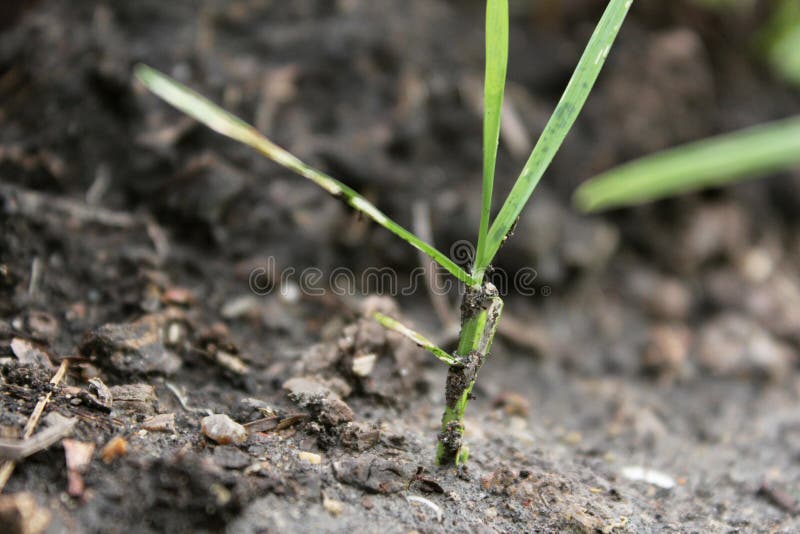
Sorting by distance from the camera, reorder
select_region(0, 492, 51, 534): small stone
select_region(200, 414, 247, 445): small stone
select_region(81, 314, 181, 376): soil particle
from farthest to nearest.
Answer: select_region(81, 314, 181, 376): soil particle, select_region(200, 414, 247, 445): small stone, select_region(0, 492, 51, 534): small stone

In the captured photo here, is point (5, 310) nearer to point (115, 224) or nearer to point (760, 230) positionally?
point (115, 224)

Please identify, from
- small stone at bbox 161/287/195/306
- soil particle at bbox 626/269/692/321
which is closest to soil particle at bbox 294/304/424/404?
small stone at bbox 161/287/195/306

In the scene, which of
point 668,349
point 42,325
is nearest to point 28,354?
point 42,325

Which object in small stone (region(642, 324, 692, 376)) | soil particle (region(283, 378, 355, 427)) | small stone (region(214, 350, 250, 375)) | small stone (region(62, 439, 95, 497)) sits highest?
small stone (region(642, 324, 692, 376))

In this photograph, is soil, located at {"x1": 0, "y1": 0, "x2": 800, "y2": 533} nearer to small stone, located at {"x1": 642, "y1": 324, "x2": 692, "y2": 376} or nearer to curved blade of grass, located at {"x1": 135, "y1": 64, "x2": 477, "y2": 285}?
small stone, located at {"x1": 642, "y1": 324, "x2": 692, "y2": 376}

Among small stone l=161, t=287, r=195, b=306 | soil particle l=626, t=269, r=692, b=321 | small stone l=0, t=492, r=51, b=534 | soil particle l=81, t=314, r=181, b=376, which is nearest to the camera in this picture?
small stone l=0, t=492, r=51, b=534

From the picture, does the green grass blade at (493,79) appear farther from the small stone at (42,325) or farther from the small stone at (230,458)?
the small stone at (42,325)
